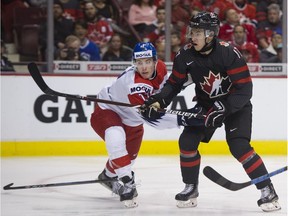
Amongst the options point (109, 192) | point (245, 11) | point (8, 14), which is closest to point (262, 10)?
point (245, 11)

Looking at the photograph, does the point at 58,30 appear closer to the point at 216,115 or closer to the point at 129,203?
the point at 129,203

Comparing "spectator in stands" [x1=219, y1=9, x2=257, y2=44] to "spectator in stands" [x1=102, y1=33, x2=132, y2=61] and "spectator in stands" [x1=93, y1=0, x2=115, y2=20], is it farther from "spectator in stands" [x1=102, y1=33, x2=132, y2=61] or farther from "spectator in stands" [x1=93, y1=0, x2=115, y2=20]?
"spectator in stands" [x1=93, y1=0, x2=115, y2=20]

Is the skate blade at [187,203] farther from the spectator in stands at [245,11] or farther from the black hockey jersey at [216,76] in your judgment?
the spectator in stands at [245,11]

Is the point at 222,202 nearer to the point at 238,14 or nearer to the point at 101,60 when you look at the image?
the point at 101,60

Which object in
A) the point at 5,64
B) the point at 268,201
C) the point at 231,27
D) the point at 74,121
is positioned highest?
the point at 231,27

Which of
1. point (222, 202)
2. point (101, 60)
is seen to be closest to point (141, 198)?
point (222, 202)

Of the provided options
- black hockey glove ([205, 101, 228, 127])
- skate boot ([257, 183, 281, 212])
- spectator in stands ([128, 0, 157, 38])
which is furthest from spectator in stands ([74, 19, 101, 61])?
skate boot ([257, 183, 281, 212])

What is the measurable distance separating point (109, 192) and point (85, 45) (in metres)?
2.66

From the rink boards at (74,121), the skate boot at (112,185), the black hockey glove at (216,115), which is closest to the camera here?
the black hockey glove at (216,115)

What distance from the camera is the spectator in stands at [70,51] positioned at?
7.29 meters

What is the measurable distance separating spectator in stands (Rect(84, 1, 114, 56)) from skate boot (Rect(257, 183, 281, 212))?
360 cm

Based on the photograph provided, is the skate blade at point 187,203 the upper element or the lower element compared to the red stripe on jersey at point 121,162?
lower

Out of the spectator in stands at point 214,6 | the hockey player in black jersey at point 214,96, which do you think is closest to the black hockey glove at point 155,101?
the hockey player in black jersey at point 214,96

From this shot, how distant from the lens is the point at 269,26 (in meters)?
7.83
